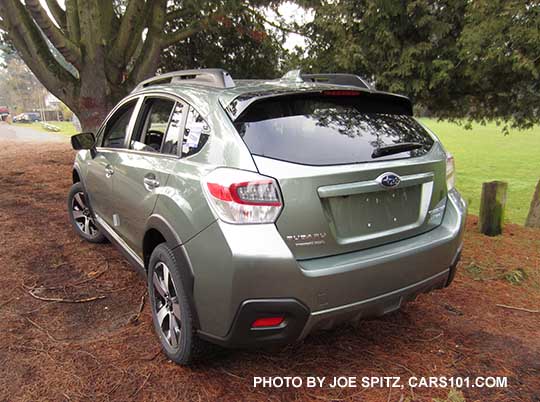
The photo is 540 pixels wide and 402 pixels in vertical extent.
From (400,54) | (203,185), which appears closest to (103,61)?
(400,54)

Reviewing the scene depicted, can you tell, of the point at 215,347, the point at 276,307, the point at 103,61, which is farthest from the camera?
the point at 103,61

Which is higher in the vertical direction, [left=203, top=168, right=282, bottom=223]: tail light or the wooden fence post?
[left=203, top=168, right=282, bottom=223]: tail light

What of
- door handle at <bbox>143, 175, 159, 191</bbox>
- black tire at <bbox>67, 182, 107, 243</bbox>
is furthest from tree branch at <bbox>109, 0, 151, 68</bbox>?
door handle at <bbox>143, 175, 159, 191</bbox>

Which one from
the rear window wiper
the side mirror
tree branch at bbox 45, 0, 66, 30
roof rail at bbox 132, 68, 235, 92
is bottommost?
the side mirror

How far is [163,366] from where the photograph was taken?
2545 mm

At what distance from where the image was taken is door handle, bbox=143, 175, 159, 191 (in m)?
2.62

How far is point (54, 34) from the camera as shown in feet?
22.6

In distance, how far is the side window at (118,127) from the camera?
139 inches

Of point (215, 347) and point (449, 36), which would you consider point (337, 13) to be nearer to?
point (449, 36)

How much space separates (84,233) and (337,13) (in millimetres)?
4953

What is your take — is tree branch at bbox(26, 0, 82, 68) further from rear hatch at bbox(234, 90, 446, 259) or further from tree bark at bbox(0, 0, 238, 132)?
rear hatch at bbox(234, 90, 446, 259)

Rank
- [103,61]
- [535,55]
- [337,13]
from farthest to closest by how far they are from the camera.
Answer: [103,61] → [337,13] → [535,55]

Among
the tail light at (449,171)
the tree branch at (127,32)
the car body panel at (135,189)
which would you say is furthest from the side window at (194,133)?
the tree branch at (127,32)

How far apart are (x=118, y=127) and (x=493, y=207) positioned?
185 inches
